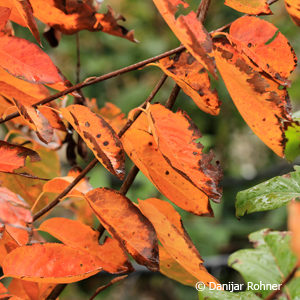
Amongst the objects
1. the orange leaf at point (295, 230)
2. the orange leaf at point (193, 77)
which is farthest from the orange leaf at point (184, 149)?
the orange leaf at point (295, 230)

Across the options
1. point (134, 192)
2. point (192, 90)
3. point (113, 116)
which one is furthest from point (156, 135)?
point (134, 192)

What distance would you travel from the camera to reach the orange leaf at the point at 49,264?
278 millimetres

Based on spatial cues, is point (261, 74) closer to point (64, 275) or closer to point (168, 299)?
point (64, 275)

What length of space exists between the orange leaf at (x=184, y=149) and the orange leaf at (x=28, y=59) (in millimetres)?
76

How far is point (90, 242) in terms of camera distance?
35cm

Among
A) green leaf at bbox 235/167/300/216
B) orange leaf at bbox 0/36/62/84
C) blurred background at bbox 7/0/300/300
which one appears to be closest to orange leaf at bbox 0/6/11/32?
orange leaf at bbox 0/36/62/84

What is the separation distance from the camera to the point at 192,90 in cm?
29

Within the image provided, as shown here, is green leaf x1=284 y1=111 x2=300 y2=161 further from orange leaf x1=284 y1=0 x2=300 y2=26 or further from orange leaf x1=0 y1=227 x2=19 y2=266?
orange leaf x1=0 y1=227 x2=19 y2=266

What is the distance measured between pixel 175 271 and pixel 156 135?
0.49ft

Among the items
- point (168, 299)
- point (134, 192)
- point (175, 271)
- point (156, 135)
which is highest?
point (156, 135)

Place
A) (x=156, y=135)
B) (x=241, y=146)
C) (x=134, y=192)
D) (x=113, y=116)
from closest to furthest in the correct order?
(x=156, y=135) → (x=113, y=116) → (x=134, y=192) → (x=241, y=146)

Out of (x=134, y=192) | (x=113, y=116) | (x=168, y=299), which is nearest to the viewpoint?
(x=113, y=116)

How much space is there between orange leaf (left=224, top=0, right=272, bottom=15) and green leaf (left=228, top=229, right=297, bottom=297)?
0.48 feet

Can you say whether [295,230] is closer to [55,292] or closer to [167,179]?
[167,179]
